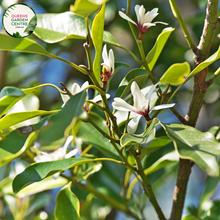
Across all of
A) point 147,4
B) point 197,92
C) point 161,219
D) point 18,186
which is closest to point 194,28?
point 147,4

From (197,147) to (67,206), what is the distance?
30 cm

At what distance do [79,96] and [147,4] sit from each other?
3.82ft

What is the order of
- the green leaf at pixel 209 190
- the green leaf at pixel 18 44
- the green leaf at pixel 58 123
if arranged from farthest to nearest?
the green leaf at pixel 209 190 < the green leaf at pixel 18 44 < the green leaf at pixel 58 123

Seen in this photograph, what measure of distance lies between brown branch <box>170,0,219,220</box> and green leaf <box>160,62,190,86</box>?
0.06m

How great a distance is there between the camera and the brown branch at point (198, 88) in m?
0.45

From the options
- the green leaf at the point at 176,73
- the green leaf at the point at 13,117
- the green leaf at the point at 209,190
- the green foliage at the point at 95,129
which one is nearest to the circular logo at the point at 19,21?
the green foliage at the point at 95,129

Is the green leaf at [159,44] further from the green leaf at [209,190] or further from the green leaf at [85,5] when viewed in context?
the green leaf at [209,190]

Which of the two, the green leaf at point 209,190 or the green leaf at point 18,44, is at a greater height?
the green leaf at point 18,44

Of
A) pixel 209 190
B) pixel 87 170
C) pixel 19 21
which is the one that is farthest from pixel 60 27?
pixel 209 190

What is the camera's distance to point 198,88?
0.47 metres

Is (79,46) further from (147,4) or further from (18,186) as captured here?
(18,186)

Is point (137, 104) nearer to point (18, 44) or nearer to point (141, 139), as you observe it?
point (141, 139)

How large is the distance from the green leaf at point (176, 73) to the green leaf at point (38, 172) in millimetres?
243

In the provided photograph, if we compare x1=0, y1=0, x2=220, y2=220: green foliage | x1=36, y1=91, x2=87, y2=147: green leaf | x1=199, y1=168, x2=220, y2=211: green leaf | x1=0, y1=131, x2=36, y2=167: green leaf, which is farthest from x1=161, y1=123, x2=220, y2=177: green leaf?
x1=199, y1=168, x2=220, y2=211: green leaf
